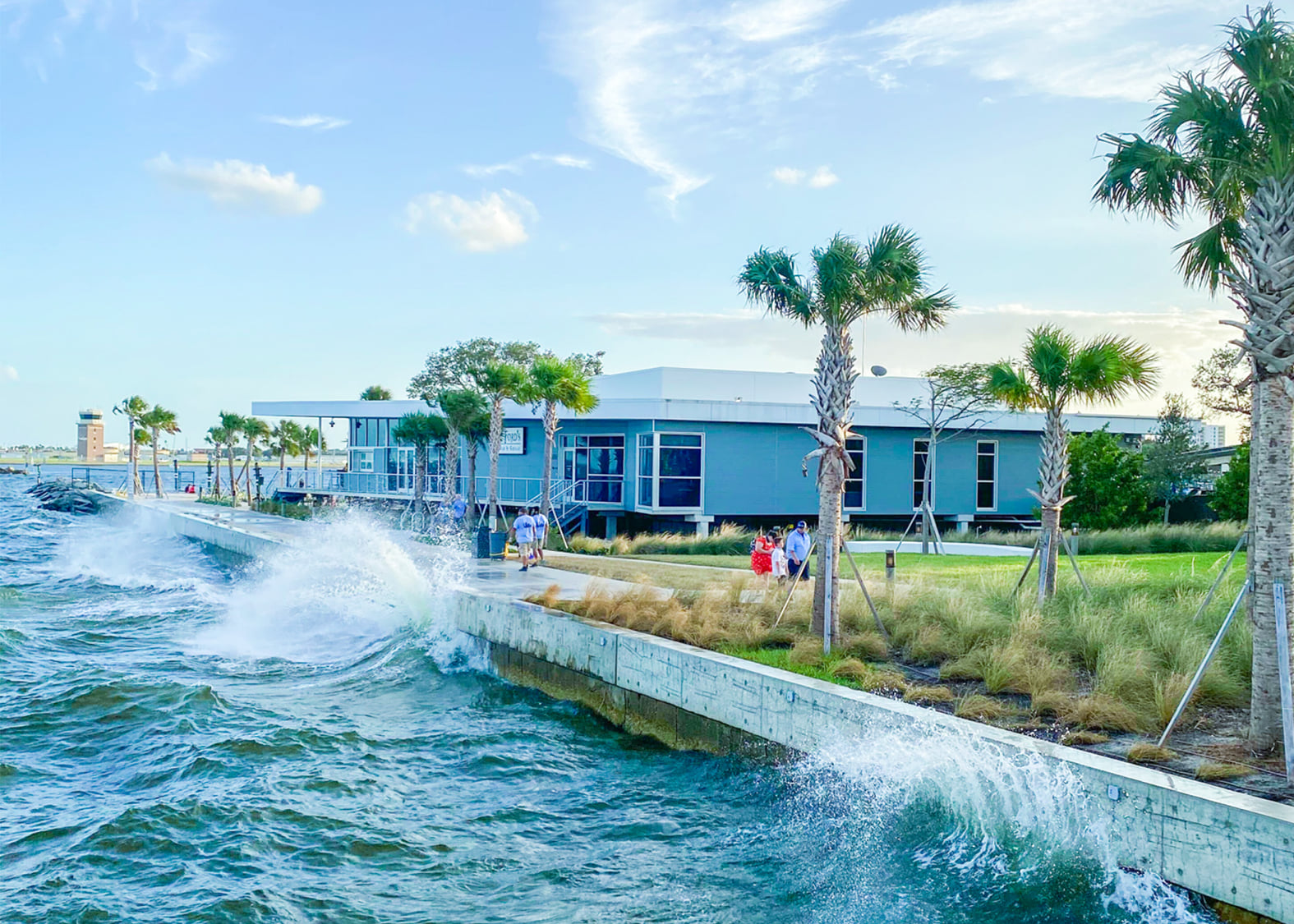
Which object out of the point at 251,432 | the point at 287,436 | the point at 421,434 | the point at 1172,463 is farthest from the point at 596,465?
the point at 287,436

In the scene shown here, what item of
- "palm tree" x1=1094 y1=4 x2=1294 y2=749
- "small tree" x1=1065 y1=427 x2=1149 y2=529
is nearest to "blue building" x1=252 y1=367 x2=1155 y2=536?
"small tree" x1=1065 y1=427 x2=1149 y2=529

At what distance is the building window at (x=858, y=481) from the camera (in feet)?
119

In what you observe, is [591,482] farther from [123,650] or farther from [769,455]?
[123,650]

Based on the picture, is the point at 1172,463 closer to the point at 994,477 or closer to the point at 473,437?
the point at 994,477

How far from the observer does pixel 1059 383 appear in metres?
15.5

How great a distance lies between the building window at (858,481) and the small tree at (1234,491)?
1088cm

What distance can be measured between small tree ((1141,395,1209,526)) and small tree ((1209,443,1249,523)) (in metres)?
1.97

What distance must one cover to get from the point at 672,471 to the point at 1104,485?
1384 centimetres

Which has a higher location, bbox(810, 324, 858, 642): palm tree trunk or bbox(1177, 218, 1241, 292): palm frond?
bbox(1177, 218, 1241, 292): palm frond

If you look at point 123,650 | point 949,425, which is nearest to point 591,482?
point 949,425

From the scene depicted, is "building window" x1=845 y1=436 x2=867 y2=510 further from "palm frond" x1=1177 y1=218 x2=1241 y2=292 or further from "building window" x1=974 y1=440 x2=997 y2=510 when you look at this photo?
"palm frond" x1=1177 y1=218 x2=1241 y2=292

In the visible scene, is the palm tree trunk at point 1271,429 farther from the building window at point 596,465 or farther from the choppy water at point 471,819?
the building window at point 596,465

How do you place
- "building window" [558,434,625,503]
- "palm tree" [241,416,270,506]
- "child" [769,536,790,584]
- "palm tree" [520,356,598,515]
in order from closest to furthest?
"child" [769,536,790,584] → "palm tree" [520,356,598,515] → "building window" [558,434,625,503] → "palm tree" [241,416,270,506]

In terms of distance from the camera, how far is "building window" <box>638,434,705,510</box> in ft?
109
